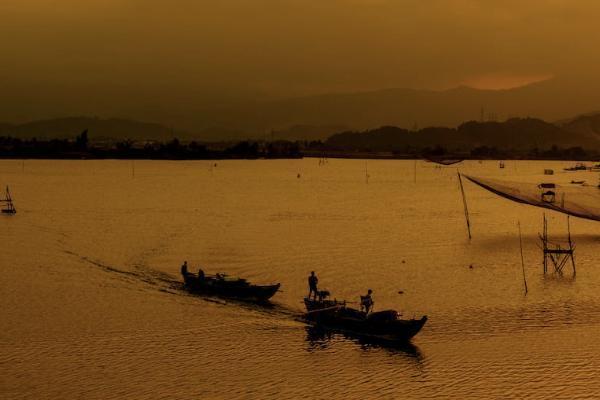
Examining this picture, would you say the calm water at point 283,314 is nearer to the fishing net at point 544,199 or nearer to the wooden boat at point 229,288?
the wooden boat at point 229,288

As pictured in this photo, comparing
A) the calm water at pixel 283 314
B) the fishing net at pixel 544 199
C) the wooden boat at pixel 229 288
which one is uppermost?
the fishing net at pixel 544 199

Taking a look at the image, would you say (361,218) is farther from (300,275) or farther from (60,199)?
(60,199)

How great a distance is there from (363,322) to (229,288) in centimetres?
964

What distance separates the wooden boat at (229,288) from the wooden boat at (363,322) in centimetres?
391

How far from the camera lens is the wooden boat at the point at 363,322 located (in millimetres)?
29234

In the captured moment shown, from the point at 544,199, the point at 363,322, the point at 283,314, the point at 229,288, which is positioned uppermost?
the point at 544,199

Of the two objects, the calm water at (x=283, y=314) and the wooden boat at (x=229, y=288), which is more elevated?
the wooden boat at (x=229, y=288)

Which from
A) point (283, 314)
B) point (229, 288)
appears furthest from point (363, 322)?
point (229, 288)

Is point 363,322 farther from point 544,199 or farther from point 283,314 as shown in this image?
point 544,199

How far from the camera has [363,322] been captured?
30.0m

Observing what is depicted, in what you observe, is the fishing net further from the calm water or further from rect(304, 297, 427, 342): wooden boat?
rect(304, 297, 427, 342): wooden boat

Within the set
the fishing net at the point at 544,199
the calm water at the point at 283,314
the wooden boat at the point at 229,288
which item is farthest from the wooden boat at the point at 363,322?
the fishing net at the point at 544,199

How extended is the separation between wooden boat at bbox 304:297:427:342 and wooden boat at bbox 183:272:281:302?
391 centimetres

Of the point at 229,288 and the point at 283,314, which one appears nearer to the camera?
the point at 283,314
